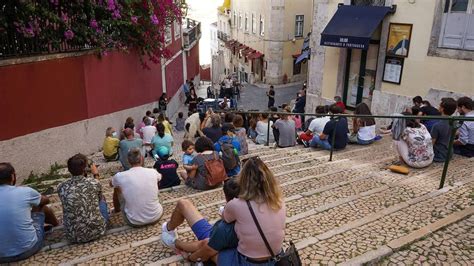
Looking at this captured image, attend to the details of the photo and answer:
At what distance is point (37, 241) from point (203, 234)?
1.90 meters

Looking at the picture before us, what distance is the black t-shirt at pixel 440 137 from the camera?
640 cm

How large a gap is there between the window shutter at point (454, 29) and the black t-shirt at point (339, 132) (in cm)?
496

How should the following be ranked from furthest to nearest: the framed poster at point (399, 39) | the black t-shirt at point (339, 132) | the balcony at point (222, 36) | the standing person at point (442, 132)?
the balcony at point (222, 36) < the framed poster at point (399, 39) < the black t-shirt at point (339, 132) < the standing person at point (442, 132)

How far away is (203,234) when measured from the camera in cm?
388

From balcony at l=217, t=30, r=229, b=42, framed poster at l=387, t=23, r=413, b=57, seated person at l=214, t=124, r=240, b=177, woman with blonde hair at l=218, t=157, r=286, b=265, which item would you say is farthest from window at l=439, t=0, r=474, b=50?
balcony at l=217, t=30, r=229, b=42

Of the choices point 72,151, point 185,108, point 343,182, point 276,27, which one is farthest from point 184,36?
point 343,182

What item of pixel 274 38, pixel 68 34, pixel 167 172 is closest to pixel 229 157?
pixel 167 172

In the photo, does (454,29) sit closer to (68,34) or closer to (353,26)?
(353,26)

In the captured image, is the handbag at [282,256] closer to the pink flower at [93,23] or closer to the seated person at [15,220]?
the seated person at [15,220]

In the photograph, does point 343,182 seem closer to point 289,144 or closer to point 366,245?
point 366,245

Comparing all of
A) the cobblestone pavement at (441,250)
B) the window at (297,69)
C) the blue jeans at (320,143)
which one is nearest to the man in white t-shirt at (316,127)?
the blue jeans at (320,143)

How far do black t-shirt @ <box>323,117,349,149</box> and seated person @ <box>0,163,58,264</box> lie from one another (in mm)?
5722

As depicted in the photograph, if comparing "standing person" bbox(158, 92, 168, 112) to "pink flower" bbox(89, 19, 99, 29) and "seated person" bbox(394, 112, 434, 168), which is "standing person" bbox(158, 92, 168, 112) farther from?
"seated person" bbox(394, 112, 434, 168)

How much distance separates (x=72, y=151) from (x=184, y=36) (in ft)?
51.1
